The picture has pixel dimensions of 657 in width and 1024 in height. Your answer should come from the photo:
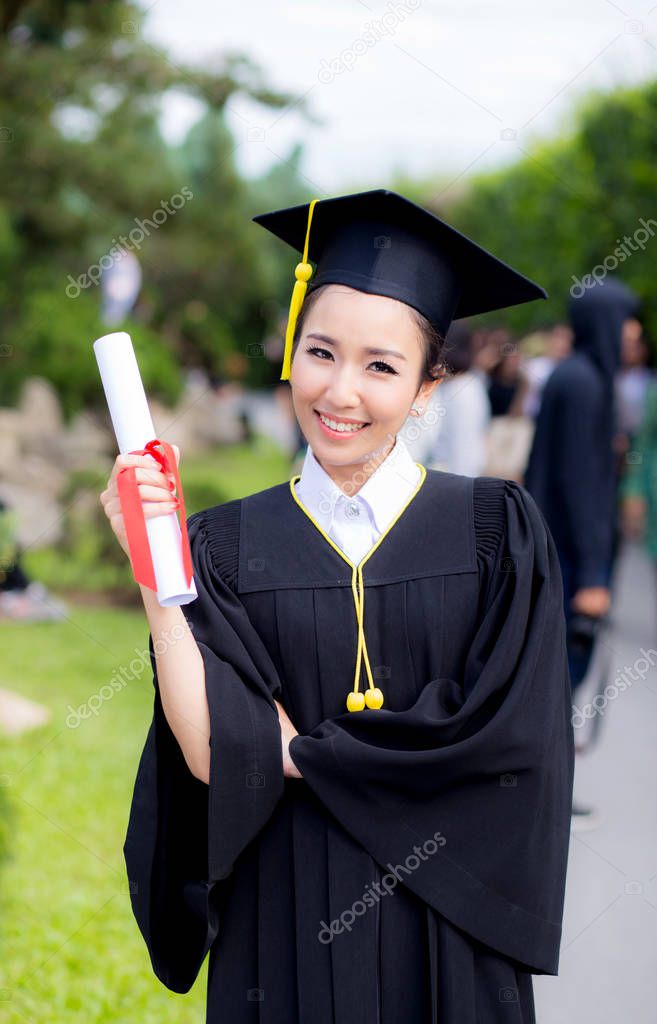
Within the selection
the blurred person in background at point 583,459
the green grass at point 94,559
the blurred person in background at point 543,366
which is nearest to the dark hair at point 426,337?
the blurred person in background at point 583,459

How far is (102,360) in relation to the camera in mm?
1660

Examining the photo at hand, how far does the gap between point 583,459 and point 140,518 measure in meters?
3.36

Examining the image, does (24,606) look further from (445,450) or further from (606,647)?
(606,647)

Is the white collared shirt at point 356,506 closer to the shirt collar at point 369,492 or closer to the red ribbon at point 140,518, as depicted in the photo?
the shirt collar at point 369,492

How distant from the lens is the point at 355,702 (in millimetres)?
1832

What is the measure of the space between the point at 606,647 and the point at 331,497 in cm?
355

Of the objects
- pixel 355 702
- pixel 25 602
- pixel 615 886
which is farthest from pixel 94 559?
pixel 355 702

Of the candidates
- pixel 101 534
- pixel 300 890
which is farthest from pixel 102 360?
pixel 101 534

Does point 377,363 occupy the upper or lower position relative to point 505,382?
lower

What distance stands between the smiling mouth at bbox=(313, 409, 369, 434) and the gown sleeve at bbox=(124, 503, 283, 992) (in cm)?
27

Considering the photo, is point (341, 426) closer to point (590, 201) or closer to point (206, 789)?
point (206, 789)

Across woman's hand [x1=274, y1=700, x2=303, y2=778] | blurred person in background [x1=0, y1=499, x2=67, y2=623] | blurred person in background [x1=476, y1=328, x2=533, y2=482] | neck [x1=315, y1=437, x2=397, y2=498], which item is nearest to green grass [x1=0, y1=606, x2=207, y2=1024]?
blurred person in background [x1=0, y1=499, x2=67, y2=623]

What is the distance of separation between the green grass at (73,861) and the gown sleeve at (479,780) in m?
1.95

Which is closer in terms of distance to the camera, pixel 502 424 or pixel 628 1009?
pixel 628 1009
